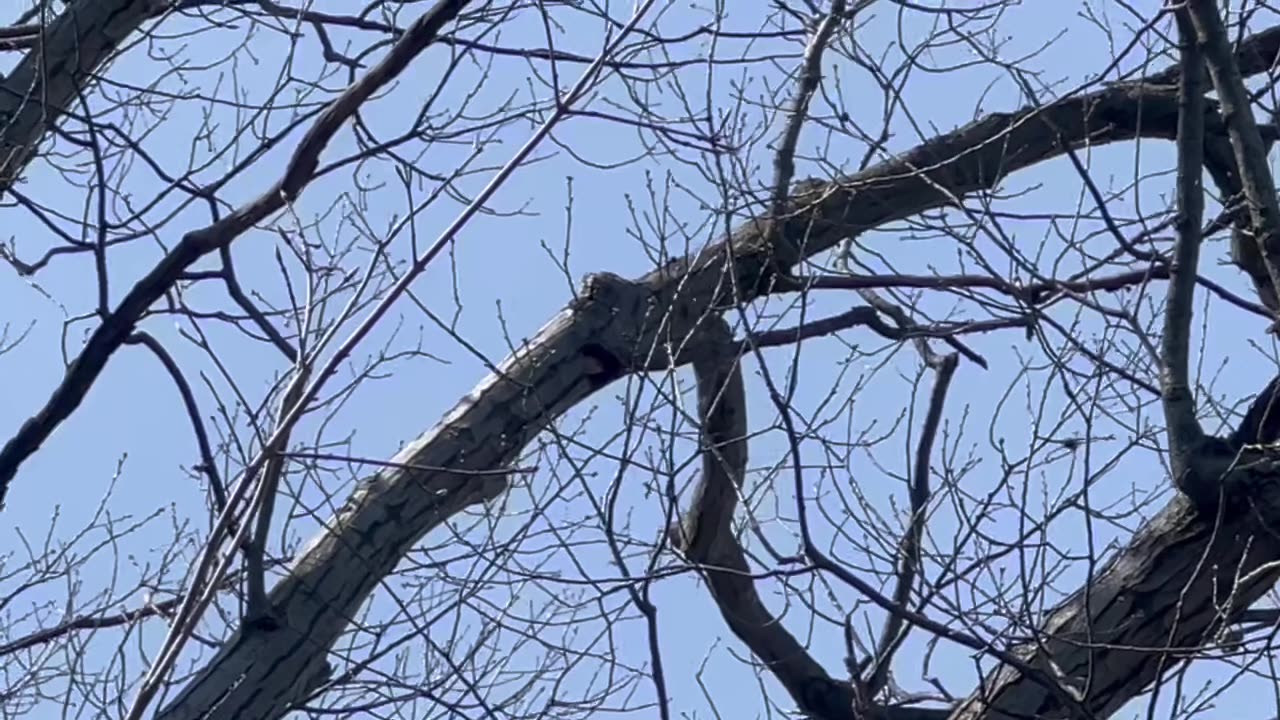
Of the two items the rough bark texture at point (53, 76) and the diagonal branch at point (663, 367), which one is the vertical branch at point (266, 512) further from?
the rough bark texture at point (53, 76)

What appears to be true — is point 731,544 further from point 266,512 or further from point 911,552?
point 266,512

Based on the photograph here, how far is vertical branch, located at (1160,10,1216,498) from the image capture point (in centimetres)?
323

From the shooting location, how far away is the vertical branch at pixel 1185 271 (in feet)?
10.6

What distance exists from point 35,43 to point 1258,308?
9.71ft

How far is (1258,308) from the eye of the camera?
12.6 feet

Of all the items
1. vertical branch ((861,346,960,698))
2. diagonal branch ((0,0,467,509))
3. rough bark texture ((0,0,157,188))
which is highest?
rough bark texture ((0,0,157,188))

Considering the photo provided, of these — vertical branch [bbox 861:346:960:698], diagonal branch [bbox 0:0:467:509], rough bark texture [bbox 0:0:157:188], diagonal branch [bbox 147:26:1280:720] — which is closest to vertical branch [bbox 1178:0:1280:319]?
diagonal branch [bbox 147:26:1280:720]

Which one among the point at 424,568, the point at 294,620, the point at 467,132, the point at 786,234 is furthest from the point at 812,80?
the point at 294,620

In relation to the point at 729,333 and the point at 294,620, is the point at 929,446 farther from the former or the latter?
the point at 294,620

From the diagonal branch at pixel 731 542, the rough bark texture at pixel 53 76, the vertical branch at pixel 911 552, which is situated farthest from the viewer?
the diagonal branch at pixel 731 542

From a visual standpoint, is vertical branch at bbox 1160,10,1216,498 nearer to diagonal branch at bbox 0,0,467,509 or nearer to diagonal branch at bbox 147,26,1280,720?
diagonal branch at bbox 147,26,1280,720

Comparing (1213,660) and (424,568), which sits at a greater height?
(424,568)

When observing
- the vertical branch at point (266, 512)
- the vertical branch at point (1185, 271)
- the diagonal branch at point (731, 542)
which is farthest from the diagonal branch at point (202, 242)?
the vertical branch at point (1185, 271)

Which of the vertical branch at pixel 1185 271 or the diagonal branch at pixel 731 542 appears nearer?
the vertical branch at pixel 1185 271
